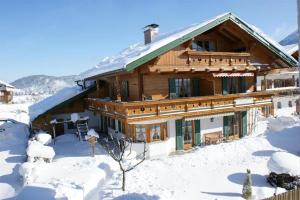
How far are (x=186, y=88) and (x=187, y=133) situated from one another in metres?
3.03

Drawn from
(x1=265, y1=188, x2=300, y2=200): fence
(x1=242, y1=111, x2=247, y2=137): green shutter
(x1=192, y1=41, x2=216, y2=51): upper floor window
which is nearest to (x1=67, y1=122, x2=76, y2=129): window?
(x1=192, y1=41, x2=216, y2=51): upper floor window

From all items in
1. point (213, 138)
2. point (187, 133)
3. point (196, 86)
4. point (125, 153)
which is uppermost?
point (196, 86)

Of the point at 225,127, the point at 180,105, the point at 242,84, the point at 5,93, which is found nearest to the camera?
the point at 180,105

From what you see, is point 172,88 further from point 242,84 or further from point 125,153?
point 242,84

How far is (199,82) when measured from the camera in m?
21.1

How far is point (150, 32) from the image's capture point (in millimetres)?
23531

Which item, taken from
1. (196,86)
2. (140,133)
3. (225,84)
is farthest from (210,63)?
(140,133)

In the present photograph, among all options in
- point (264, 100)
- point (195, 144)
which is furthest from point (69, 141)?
point (264, 100)

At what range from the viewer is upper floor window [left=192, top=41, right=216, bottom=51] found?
21375 mm

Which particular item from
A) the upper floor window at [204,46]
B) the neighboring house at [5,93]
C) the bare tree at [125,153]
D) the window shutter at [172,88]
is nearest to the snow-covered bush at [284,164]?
the bare tree at [125,153]

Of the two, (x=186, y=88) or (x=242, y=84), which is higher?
(x=242, y=84)

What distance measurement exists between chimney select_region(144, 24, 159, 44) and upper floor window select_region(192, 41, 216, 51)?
153 inches

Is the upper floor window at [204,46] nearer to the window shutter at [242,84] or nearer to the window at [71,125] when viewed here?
the window shutter at [242,84]

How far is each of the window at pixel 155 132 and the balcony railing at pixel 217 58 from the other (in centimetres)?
443
